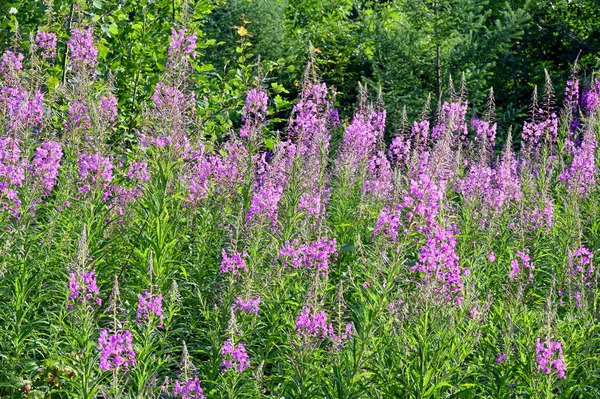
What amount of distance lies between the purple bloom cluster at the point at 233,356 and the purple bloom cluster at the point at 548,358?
1677 millimetres

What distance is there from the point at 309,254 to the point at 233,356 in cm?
124

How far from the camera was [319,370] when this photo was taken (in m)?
4.98

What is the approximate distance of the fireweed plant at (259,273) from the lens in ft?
16.1

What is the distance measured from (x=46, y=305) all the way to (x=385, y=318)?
2374 millimetres

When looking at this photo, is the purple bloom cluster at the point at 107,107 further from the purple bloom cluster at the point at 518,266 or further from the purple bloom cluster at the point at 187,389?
the purple bloom cluster at the point at 518,266

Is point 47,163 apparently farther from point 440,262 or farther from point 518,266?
point 518,266

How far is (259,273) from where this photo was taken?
19.2ft

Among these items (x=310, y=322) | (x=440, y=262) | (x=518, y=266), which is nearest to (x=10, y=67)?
(x=310, y=322)

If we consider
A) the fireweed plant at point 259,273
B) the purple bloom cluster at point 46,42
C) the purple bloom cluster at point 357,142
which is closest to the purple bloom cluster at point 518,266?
the fireweed plant at point 259,273

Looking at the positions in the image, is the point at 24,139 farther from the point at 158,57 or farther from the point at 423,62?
the point at 423,62

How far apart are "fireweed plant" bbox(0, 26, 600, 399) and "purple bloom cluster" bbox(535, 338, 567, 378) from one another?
0.04 feet

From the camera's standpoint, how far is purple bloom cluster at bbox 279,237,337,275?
574cm

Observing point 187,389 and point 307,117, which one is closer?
point 187,389

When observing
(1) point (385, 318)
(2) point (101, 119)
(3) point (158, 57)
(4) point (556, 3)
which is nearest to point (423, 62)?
(4) point (556, 3)
